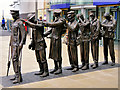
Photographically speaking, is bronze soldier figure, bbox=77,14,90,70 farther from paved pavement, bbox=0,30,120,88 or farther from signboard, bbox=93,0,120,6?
signboard, bbox=93,0,120,6

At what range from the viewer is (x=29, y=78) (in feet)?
25.1

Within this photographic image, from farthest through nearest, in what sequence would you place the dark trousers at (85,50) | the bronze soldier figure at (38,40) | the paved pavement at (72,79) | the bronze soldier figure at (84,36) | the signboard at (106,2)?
the signboard at (106,2) → the dark trousers at (85,50) → the bronze soldier figure at (84,36) → the bronze soldier figure at (38,40) → the paved pavement at (72,79)

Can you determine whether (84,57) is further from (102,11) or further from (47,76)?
(102,11)

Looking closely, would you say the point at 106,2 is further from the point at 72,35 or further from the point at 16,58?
the point at 16,58

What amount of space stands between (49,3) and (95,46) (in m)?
14.4

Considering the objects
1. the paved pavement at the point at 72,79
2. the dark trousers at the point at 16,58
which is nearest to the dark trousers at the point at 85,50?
the paved pavement at the point at 72,79

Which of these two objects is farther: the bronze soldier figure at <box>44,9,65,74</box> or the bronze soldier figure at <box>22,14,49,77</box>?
the bronze soldier figure at <box>44,9,65,74</box>

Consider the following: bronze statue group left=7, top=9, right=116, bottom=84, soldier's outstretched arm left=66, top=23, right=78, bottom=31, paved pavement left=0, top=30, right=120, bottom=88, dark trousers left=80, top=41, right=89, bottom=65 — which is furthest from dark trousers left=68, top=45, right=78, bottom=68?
soldier's outstretched arm left=66, top=23, right=78, bottom=31

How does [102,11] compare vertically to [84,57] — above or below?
above

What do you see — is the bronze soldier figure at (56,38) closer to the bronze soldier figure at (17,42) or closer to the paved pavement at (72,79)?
the paved pavement at (72,79)

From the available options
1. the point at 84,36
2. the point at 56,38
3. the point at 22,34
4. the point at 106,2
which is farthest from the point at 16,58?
the point at 106,2

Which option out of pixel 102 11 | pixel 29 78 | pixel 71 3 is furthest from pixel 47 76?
pixel 71 3

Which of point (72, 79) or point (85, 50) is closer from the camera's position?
point (72, 79)

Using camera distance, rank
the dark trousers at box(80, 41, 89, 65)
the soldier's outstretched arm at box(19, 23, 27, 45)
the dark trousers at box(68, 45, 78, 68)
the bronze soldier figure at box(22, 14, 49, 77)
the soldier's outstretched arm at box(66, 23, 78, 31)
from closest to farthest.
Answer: the soldier's outstretched arm at box(19, 23, 27, 45), the bronze soldier figure at box(22, 14, 49, 77), the soldier's outstretched arm at box(66, 23, 78, 31), the dark trousers at box(68, 45, 78, 68), the dark trousers at box(80, 41, 89, 65)
